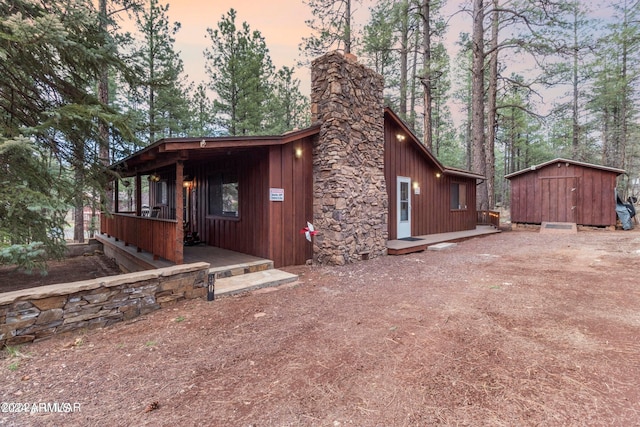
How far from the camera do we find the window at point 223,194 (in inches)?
285

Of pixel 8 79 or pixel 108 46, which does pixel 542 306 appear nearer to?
pixel 108 46

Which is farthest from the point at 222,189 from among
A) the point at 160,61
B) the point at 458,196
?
→ the point at 160,61

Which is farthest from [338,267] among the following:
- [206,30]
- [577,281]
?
[206,30]

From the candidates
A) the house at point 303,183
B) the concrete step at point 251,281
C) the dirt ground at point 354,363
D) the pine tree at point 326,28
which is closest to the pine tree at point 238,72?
the pine tree at point 326,28

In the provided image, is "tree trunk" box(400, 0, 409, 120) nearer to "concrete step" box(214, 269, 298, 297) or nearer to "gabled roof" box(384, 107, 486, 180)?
"gabled roof" box(384, 107, 486, 180)

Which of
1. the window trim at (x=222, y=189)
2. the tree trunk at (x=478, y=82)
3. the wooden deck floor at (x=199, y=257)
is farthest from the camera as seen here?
the tree trunk at (x=478, y=82)

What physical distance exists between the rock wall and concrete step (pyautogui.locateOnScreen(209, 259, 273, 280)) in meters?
1.28

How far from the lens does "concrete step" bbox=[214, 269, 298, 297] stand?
447 cm

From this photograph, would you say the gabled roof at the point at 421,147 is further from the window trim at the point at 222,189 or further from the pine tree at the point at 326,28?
the pine tree at the point at 326,28

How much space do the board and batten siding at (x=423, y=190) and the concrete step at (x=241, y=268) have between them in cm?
446

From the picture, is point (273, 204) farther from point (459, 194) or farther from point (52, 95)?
point (459, 194)

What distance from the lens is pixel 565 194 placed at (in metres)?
12.7

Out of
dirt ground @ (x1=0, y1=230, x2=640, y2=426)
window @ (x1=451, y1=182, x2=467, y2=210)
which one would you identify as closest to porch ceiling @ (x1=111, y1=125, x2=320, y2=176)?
dirt ground @ (x1=0, y1=230, x2=640, y2=426)

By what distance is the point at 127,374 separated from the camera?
93.7 inches
